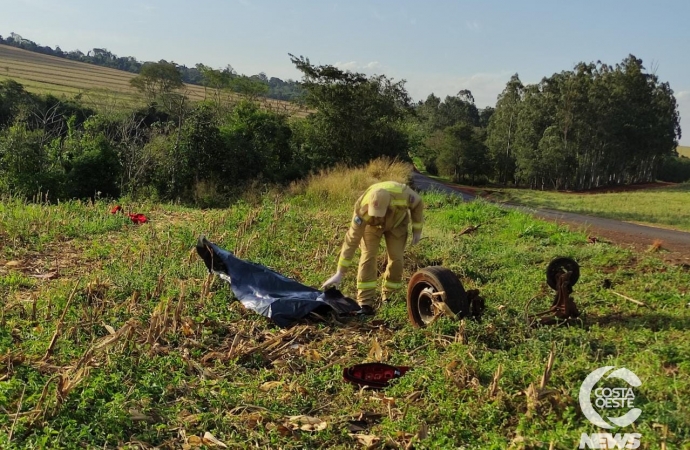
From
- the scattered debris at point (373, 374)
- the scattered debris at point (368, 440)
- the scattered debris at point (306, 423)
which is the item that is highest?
the scattered debris at point (373, 374)

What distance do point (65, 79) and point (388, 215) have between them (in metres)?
64.8

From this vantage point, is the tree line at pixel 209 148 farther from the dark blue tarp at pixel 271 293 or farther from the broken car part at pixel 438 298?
the broken car part at pixel 438 298

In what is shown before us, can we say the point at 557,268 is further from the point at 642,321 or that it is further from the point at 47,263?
the point at 47,263

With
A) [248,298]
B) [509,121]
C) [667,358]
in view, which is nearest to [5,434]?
[248,298]

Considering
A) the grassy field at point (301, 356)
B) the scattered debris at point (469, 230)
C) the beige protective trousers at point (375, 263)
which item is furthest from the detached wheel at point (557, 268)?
the scattered debris at point (469, 230)

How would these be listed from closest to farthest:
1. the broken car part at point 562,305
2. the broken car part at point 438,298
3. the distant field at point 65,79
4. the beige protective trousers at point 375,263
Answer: the broken car part at point 438,298
the broken car part at point 562,305
the beige protective trousers at point 375,263
the distant field at point 65,79

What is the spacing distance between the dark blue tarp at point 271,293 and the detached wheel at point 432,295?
2.02ft

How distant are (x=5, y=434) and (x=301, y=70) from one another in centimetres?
2148

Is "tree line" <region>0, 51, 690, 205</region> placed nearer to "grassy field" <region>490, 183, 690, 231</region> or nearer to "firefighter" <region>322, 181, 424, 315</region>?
"grassy field" <region>490, 183, 690, 231</region>

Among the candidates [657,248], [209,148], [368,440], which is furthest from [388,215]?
[209,148]

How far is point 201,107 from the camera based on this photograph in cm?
1783

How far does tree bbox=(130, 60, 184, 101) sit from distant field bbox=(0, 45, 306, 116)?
1.13 meters

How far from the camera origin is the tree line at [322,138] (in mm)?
15547

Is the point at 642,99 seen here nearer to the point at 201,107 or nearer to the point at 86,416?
the point at 201,107
